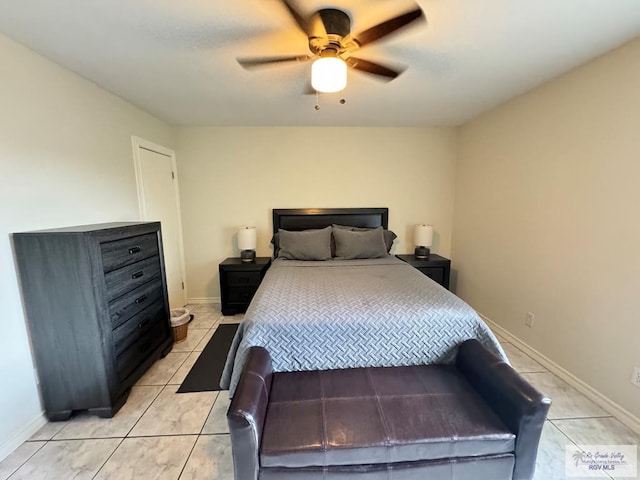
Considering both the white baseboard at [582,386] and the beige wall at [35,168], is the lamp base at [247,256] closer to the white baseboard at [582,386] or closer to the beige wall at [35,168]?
the beige wall at [35,168]

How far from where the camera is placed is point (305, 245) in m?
3.25

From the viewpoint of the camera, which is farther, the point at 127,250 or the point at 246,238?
the point at 246,238

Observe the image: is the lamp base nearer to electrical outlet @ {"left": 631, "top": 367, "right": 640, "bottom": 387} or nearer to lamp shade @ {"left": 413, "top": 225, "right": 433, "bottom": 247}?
lamp shade @ {"left": 413, "top": 225, "right": 433, "bottom": 247}

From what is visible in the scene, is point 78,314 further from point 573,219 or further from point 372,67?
point 573,219

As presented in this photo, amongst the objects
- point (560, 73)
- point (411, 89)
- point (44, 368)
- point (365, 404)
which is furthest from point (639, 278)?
point (44, 368)

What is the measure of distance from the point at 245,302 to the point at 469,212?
115 inches

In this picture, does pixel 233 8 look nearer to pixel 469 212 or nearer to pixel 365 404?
pixel 365 404

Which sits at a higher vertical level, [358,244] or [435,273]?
[358,244]

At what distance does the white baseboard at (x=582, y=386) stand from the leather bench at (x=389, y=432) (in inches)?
40.9

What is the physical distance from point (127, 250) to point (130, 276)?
0.64 feet

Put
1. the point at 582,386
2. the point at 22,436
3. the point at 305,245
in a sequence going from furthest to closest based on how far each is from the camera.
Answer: the point at 305,245 < the point at 582,386 < the point at 22,436

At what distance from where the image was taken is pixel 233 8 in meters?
1.39

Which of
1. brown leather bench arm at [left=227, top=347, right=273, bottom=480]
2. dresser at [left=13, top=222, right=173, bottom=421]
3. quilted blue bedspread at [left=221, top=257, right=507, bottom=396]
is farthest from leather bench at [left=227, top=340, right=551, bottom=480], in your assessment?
dresser at [left=13, top=222, right=173, bottom=421]

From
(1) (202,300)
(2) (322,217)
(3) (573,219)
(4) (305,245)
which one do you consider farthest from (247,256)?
(3) (573,219)
